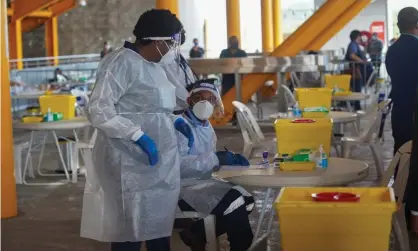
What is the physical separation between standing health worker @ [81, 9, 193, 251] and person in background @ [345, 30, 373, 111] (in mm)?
11067

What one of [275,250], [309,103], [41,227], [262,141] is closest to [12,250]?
[41,227]

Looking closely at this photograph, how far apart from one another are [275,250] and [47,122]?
3.41 m

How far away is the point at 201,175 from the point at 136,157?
0.50 metres

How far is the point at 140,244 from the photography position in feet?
12.2

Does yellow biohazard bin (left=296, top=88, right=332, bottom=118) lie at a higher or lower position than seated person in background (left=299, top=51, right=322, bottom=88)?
lower

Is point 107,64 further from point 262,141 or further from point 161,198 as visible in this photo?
point 262,141

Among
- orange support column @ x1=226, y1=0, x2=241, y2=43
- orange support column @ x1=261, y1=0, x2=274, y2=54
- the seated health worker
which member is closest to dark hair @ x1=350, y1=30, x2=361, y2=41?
orange support column @ x1=226, y1=0, x2=241, y2=43

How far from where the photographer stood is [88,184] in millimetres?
3666

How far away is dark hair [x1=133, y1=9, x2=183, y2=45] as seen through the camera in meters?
3.60

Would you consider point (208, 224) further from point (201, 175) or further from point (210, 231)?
point (201, 175)

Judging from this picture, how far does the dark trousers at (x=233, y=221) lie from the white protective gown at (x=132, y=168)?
0.31 m

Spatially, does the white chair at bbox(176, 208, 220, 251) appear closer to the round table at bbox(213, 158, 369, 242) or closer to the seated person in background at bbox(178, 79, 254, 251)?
the seated person in background at bbox(178, 79, 254, 251)

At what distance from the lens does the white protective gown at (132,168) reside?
3564 mm

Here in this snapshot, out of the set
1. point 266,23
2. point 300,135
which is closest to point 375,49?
point 266,23
